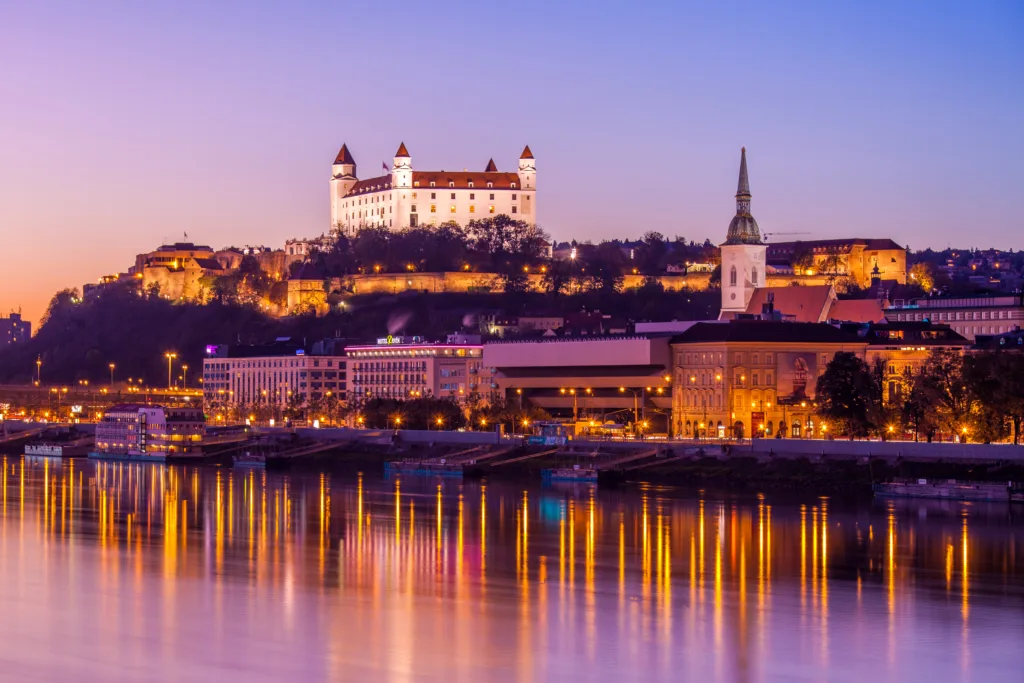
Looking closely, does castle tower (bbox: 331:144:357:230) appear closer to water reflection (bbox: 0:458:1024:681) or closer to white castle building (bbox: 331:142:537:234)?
white castle building (bbox: 331:142:537:234)

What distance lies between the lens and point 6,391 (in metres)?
133

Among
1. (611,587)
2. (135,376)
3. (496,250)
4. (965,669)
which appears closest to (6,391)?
(135,376)

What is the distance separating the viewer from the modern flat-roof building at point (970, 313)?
95938 mm

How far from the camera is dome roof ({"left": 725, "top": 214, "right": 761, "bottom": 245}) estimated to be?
340ft

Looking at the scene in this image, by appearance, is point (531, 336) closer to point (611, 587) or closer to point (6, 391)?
Answer: point (6, 391)

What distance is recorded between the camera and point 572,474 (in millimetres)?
62000

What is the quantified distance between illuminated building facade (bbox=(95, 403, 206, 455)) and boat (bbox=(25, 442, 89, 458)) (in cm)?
204

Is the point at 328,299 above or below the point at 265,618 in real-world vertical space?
above

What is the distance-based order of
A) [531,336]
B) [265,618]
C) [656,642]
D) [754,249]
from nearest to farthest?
[656,642] < [265,618] < [531,336] < [754,249]

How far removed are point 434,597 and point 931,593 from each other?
896cm

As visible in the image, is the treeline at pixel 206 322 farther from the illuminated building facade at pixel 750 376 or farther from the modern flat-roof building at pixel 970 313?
the illuminated building facade at pixel 750 376

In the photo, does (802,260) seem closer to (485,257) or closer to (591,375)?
(485,257)

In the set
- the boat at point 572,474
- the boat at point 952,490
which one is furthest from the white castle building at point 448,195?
the boat at point 952,490

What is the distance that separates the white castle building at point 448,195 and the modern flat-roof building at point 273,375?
76.4 ft
